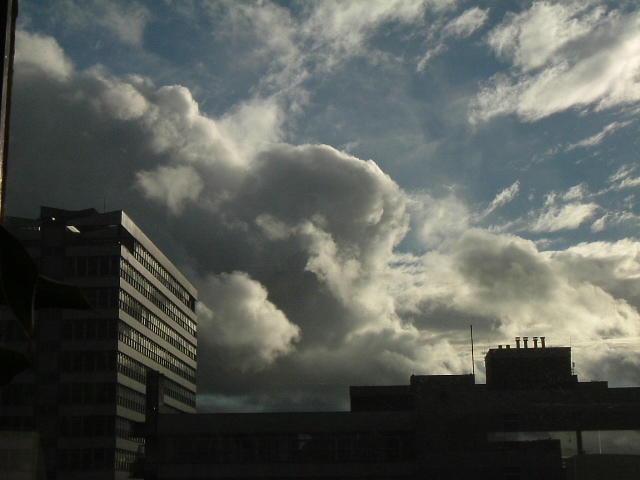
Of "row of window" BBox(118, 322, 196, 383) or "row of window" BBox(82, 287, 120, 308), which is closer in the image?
"row of window" BBox(82, 287, 120, 308)

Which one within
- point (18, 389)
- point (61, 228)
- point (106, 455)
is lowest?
point (106, 455)

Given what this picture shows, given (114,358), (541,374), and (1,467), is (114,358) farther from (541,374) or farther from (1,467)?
(1,467)

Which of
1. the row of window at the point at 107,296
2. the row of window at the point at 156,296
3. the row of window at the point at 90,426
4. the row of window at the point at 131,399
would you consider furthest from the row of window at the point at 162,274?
the row of window at the point at 90,426

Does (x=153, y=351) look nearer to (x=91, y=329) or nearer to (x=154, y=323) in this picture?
(x=154, y=323)

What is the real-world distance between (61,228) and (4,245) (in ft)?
120

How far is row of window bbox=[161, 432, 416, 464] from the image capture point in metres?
28.5

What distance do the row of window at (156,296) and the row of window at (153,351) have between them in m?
2.29

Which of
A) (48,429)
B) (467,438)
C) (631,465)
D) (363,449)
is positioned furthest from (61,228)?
(631,465)

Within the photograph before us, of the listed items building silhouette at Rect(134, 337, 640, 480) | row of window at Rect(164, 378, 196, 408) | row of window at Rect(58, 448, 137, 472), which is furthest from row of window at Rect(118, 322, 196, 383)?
building silhouette at Rect(134, 337, 640, 480)

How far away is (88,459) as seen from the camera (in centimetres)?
3319

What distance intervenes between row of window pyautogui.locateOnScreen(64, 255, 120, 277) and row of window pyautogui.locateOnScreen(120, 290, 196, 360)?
1206mm

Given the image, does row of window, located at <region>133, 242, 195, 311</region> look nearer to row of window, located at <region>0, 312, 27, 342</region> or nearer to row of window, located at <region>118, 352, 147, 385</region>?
row of window, located at <region>118, 352, 147, 385</region>

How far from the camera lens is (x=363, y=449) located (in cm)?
2866

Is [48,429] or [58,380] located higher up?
[58,380]
